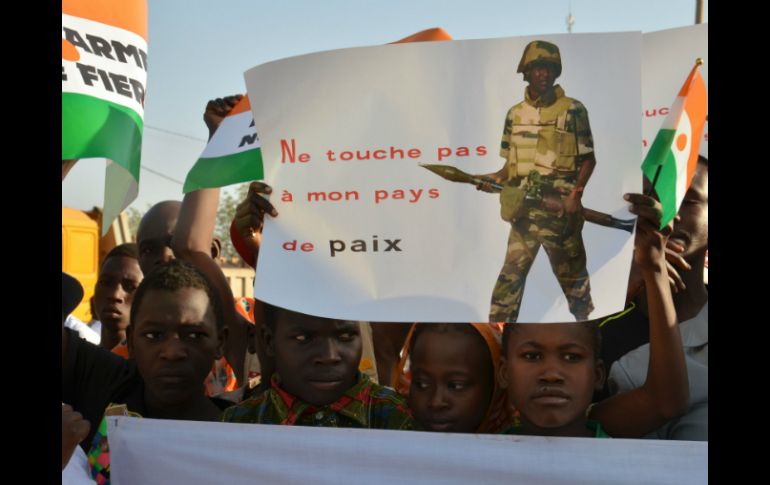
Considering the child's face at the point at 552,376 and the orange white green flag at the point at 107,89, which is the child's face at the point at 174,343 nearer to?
the orange white green flag at the point at 107,89

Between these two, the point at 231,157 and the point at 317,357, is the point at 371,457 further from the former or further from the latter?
the point at 231,157

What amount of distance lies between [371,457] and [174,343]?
28.6 inches

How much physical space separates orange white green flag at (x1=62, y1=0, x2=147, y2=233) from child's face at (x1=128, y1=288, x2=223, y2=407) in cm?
29

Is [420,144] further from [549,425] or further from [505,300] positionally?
[549,425]

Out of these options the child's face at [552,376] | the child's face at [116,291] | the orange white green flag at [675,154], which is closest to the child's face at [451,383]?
the child's face at [552,376]

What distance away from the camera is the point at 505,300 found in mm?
2045

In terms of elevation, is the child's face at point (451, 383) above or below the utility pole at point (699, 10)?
below

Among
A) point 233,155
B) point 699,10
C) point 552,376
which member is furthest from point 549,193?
point 699,10

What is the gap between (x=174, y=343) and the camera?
2.41 meters

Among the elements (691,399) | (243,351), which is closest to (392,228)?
(691,399)

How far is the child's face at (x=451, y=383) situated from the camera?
2.21 m

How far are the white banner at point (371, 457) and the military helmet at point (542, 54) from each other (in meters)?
0.88

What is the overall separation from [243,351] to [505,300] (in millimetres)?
1380

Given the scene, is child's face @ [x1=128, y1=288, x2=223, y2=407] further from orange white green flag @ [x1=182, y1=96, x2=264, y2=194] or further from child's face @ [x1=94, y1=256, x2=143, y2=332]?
child's face @ [x1=94, y1=256, x2=143, y2=332]
